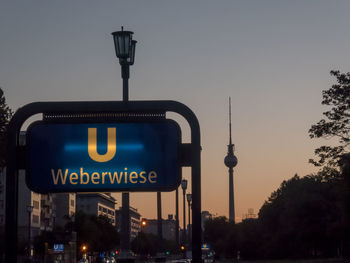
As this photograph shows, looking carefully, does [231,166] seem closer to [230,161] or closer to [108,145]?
[230,161]

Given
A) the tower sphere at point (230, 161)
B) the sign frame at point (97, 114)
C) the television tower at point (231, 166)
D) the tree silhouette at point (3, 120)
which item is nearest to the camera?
the sign frame at point (97, 114)

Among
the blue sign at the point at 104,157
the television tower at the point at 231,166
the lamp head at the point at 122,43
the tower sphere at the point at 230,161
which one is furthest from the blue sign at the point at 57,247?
the blue sign at the point at 104,157

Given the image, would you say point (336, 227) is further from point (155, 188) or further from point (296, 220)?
point (155, 188)

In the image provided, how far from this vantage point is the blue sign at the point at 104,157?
5031 millimetres

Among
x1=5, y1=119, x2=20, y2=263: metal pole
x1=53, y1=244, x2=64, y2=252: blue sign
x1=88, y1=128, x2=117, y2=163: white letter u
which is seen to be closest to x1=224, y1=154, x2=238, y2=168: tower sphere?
x1=53, y1=244, x2=64, y2=252: blue sign

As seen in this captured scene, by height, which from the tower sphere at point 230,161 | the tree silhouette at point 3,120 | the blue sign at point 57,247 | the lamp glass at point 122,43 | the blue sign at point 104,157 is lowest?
the blue sign at point 57,247

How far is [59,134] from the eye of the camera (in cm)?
520

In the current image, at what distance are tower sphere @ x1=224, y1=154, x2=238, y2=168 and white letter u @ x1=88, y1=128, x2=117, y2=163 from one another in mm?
165956

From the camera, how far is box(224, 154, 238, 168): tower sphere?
561 feet

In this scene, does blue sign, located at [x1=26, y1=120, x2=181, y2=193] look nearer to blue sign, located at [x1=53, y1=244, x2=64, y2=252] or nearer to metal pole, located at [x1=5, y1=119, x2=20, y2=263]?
metal pole, located at [x1=5, y1=119, x2=20, y2=263]

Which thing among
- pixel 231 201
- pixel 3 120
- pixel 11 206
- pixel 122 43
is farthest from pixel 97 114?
pixel 231 201

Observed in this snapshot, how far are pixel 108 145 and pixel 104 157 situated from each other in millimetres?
95

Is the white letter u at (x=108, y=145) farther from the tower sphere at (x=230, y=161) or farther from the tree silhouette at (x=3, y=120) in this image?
the tower sphere at (x=230, y=161)

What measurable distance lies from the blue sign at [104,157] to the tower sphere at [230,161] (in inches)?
6530
